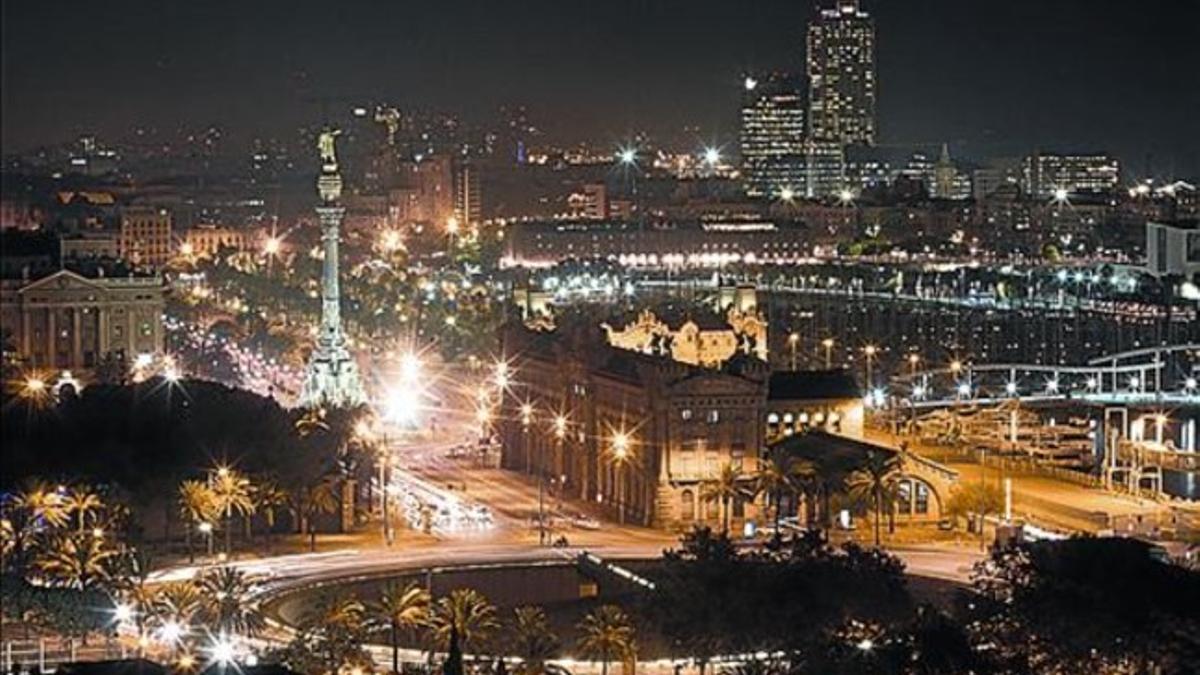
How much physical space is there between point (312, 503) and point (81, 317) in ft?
27.1

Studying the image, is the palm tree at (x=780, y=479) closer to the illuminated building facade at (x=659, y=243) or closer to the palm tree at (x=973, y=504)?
the palm tree at (x=973, y=504)

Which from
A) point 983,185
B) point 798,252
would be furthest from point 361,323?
point 983,185

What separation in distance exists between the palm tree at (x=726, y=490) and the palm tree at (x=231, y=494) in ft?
13.8

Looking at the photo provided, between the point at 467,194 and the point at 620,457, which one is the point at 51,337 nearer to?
the point at 620,457

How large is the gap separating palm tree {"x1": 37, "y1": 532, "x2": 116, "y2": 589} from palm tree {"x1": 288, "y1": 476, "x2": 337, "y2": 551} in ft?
15.0

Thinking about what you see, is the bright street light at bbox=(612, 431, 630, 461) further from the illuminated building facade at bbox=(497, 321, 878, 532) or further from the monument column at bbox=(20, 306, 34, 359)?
the monument column at bbox=(20, 306, 34, 359)

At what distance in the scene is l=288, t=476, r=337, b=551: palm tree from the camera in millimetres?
22312

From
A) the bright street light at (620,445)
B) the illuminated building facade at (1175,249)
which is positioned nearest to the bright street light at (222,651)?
the bright street light at (620,445)

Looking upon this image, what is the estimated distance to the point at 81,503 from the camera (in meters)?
18.2

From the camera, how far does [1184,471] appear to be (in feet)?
103

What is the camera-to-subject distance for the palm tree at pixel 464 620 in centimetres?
1623

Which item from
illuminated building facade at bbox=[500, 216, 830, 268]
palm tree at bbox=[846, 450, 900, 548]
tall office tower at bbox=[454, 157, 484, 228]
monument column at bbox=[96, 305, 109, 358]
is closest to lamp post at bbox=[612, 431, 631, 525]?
palm tree at bbox=[846, 450, 900, 548]

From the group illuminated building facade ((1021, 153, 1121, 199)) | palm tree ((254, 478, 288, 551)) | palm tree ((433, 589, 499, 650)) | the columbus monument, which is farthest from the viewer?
illuminated building facade ((1021, 153, 1121, 199))

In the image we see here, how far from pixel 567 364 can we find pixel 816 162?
8466 cm
